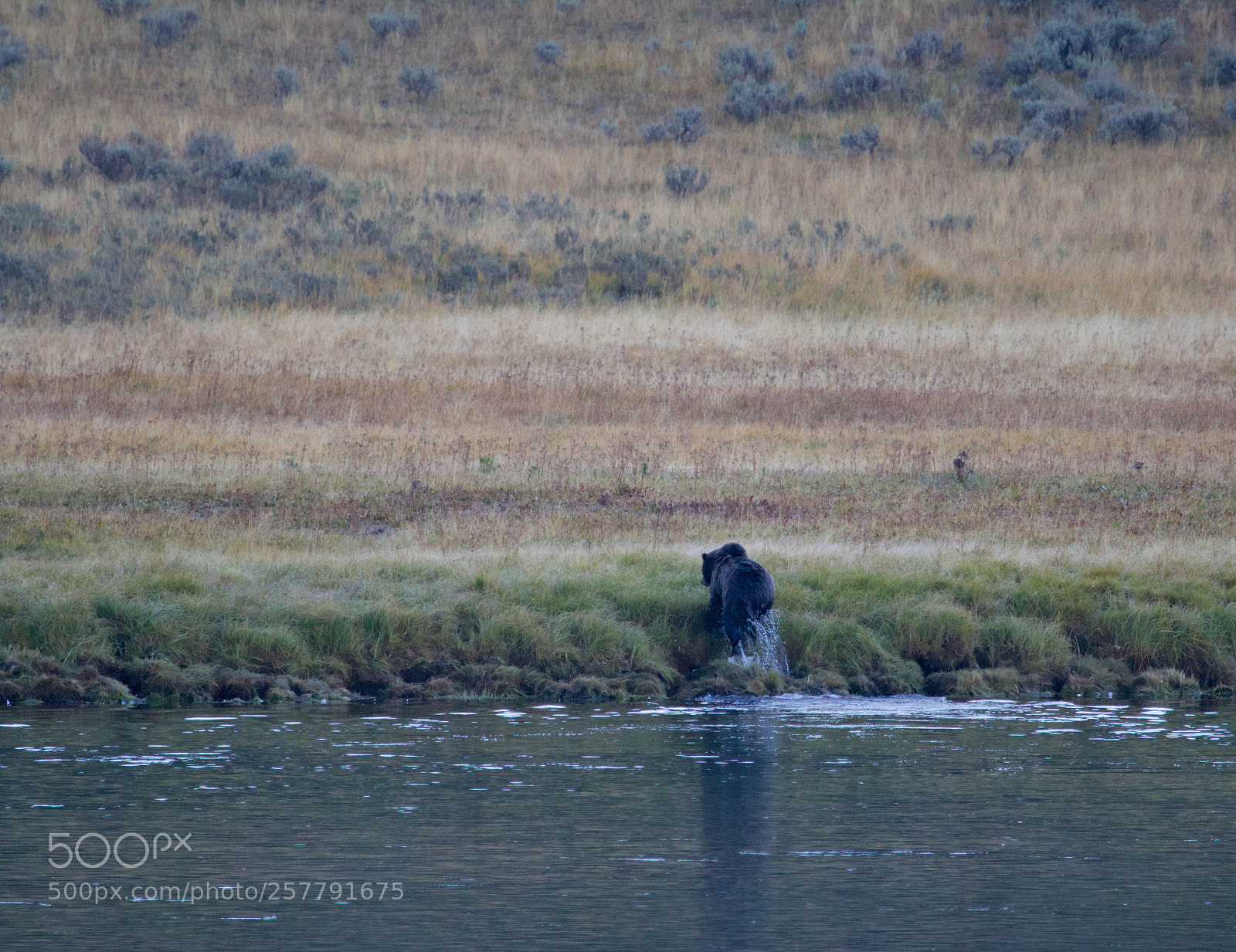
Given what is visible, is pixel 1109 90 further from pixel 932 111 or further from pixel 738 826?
pixel 738 826

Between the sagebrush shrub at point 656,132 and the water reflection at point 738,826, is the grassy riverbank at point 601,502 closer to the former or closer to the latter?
the water reflection at point 738,826

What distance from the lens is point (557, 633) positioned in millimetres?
14586

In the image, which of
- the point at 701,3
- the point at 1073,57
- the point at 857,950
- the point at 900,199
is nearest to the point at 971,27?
the point at 1073,57

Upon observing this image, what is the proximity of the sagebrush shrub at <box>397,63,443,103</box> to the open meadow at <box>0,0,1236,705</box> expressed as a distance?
A: 0.31 ft

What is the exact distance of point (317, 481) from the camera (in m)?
21.1

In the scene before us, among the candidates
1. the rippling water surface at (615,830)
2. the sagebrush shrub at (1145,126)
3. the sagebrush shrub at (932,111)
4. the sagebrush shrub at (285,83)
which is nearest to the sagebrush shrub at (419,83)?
the sagebrush shrub at (285,83)

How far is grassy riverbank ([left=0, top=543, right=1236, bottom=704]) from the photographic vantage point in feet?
46.4

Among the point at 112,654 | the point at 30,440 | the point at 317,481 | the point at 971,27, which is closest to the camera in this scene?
the point at 112,654

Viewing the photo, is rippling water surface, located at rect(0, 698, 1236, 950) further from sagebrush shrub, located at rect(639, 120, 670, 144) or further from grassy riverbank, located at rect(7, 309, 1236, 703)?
sagebrush shrub, located at rect(639, 120, 670, 144)

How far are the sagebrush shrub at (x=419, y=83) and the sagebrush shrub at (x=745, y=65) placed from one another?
8.94 m

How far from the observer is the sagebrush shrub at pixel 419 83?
169 feet

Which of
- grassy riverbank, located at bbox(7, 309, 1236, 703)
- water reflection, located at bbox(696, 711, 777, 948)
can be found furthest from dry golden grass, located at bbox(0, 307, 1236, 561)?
water reflection, located at bbox(696, 711, 777, 948)

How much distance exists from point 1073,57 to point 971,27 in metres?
4.69

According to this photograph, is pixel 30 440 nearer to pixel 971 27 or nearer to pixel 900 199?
pixel 900 199
